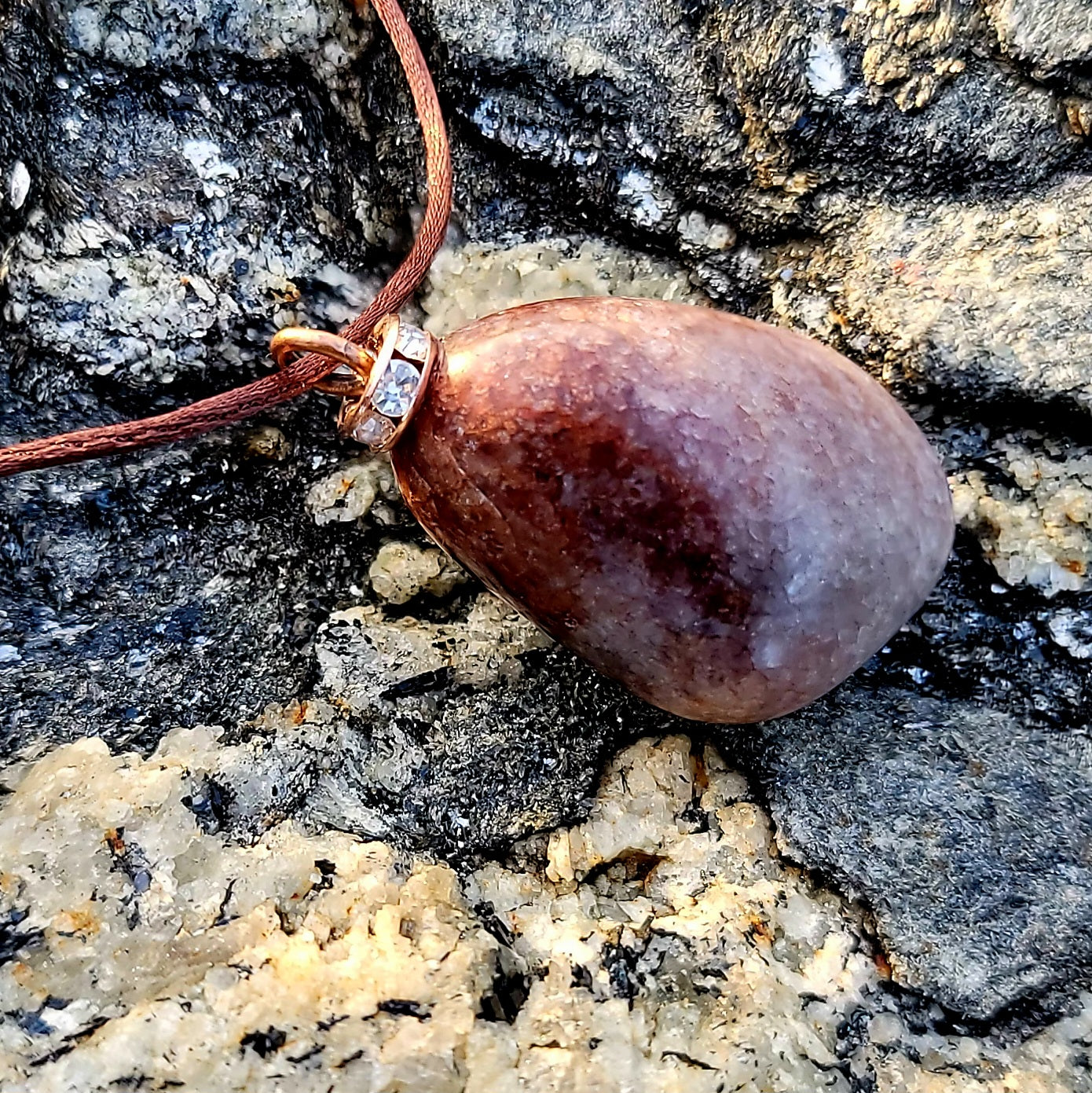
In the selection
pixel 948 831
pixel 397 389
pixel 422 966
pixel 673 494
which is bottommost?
pixel 422 966

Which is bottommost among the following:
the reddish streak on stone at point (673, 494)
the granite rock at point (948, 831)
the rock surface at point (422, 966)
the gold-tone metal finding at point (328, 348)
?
the rock surface at point (422, 966)

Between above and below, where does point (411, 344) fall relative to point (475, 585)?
above

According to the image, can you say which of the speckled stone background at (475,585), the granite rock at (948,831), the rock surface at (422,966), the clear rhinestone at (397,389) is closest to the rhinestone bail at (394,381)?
the clear rhinestone at (397,389)

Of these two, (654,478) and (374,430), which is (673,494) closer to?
(654,478)

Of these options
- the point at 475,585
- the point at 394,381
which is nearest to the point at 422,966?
the point at 475,585

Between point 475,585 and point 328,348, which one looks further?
point 475,585

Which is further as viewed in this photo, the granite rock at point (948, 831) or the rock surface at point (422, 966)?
the granite rock at point (948, 831)

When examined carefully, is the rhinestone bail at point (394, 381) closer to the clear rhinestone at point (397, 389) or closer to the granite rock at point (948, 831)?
the clear rhinestone at point (397, 389)

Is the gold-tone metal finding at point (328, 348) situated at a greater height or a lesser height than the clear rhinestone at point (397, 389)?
greater
